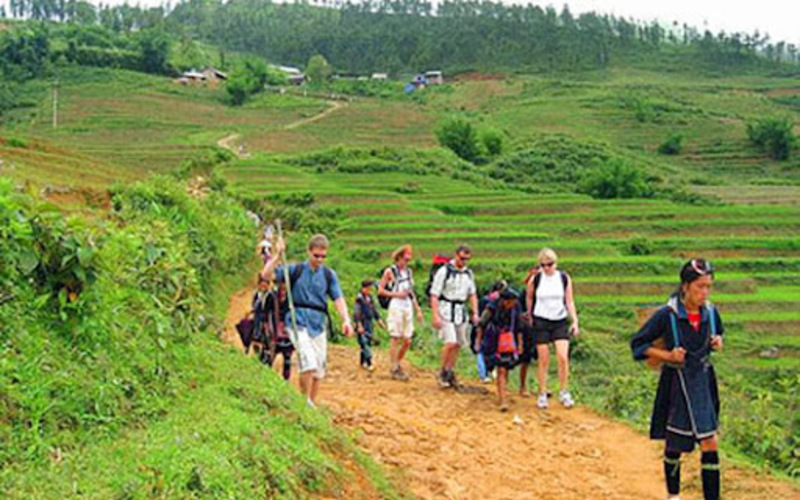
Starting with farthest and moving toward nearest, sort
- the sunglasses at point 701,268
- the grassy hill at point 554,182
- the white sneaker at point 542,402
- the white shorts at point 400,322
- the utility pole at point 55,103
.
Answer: the utility pole at point 55,103, the grassy hill at point 554,182, the white shorts at point 400,322, the white sneaker at point 542,402, the sunglasses at point 701,268

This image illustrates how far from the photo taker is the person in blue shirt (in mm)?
7633

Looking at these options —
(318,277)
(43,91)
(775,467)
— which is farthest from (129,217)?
(43,91)

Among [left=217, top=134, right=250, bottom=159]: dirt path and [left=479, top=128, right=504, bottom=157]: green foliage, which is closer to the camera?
[left=217, top=134, right=250, bottom=159]: dirt path

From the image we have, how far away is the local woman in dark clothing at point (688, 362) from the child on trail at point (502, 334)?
127 inches

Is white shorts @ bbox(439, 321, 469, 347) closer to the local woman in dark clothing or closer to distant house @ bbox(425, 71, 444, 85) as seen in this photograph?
the local woman in dark clothing

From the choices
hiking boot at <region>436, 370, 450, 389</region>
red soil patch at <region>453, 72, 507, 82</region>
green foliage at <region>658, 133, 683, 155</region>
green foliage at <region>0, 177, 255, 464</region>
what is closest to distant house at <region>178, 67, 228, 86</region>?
red soil patch at <region>453, 72, 507, 82</region>

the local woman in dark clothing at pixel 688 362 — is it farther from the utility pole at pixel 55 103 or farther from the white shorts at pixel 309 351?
the utility pole at pixel 55 103

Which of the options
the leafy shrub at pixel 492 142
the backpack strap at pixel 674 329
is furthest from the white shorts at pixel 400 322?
the leafy shrub at pixel 492 142

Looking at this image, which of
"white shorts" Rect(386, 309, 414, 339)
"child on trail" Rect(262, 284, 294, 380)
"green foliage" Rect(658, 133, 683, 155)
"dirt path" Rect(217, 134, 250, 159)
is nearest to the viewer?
"child on trail" Rect(262, 284, 294, 380)

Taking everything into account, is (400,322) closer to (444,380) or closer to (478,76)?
(444,380)

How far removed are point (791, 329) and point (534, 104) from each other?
60.9 meters

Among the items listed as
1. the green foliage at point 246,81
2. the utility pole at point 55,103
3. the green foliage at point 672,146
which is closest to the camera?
the utility pole at point 55,103

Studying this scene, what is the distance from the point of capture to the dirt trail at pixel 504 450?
268 inches

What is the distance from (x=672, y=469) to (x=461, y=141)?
5808 centimetres
